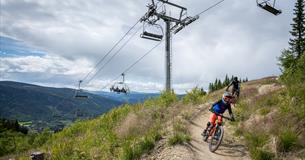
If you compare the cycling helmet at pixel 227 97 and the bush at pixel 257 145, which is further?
the cycling helmet at pixel 227 97

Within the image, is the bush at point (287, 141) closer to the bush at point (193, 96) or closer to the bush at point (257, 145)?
the bush at point (257, 145)

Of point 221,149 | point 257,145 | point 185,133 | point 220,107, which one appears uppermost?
point 220,107

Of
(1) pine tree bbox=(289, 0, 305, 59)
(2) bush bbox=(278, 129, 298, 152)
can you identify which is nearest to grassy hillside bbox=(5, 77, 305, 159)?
(2) bush bbox=(278, 129, 298, 152)

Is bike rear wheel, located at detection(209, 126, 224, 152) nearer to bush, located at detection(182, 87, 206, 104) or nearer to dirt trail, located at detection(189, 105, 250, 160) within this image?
dirt trail, located at detection(189, 105, 250, 160)

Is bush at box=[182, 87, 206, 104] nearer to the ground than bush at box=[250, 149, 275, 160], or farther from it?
farther from it

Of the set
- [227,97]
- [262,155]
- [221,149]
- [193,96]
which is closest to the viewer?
[262,155]

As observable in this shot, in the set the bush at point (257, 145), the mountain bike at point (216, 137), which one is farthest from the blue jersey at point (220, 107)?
the bush at point (257, 145)

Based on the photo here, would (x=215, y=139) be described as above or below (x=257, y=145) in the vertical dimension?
above

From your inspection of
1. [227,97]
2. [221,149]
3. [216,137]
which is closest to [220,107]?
[227,97]

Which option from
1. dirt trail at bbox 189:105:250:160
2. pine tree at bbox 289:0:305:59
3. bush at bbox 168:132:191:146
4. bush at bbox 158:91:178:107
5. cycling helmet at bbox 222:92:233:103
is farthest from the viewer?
pine tree at bbox 289:0:305:59

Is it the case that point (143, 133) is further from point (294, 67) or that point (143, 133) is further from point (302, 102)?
point (294, 67)

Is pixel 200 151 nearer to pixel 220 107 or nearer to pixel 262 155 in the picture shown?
pixel 220 107

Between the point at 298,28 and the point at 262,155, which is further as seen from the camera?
the point at 298,28

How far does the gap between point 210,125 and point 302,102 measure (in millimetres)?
3970
